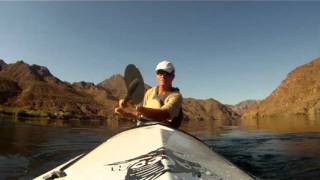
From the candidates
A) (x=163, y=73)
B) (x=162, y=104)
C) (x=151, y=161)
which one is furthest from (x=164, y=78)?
(x=151, y=161)

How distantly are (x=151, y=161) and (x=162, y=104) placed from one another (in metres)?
3.16

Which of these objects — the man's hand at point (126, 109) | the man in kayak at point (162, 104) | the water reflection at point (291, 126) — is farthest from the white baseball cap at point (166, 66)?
the water reflection at point (291, 126)

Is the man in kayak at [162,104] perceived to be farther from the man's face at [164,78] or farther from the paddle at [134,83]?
the paddle at [134,83]

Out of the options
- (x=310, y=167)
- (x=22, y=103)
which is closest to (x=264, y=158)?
(x=310, y=167)

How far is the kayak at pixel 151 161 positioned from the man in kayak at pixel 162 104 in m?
0.55

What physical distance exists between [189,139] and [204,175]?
6.45 feet

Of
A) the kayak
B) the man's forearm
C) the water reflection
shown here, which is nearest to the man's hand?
the man's forearm

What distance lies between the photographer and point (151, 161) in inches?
187

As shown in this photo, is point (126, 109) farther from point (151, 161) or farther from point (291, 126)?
point (291, 126)

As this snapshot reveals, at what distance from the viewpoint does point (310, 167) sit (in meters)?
11.8

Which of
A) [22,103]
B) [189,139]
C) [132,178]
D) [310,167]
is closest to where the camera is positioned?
[132,178]

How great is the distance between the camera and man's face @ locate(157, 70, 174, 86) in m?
7.81

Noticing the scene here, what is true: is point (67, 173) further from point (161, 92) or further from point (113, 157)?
point (161, 92)

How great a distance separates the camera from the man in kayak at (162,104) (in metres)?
7.20
